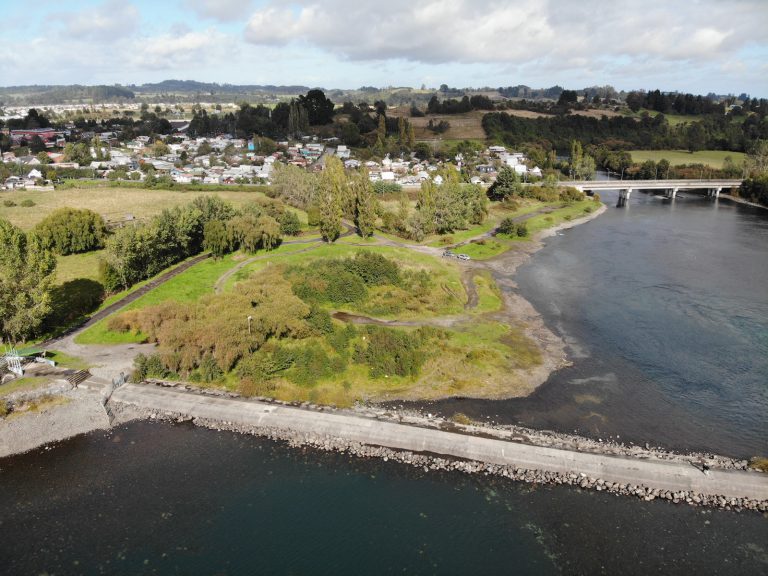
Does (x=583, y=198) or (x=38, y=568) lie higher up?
(x=583, y=198)

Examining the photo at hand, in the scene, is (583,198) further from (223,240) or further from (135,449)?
(135,449)


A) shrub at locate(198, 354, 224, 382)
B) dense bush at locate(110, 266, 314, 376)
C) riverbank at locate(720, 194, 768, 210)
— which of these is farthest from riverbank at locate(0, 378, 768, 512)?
riverbank at locate(720, 194, 768, 210)

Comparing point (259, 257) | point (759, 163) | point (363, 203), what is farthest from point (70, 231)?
point (759, 163)

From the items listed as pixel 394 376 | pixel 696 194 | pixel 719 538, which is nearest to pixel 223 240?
pixel 394 376

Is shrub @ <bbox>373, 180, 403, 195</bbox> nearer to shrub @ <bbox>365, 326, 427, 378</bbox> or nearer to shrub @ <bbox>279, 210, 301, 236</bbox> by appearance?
shrub @ <bbox>279, 210, 301, 236</bbox>

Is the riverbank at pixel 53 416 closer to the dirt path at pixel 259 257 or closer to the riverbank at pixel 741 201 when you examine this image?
the dirt path at pixel 259 257
